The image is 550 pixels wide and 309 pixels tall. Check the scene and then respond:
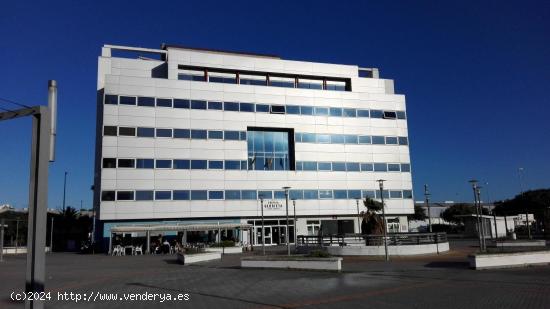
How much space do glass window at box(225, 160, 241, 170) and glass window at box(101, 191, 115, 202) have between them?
36.9 feet

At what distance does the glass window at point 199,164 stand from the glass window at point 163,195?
348cm

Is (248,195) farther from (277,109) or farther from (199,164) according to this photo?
(277,109)

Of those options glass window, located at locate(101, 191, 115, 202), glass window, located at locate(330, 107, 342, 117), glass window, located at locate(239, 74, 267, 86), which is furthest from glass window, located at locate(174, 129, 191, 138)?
glass window, located at locate(330, 107, 342, 117)

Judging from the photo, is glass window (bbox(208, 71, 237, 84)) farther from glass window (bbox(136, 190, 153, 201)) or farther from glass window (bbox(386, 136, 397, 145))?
glass window (bbox(386, 136, 397, 145))

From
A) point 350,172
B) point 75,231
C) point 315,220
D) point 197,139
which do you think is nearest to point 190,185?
point 197,139

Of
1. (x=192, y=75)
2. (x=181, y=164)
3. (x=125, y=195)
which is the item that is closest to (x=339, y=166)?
(x=181, y=164)

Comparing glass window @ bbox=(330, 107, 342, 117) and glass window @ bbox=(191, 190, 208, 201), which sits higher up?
glass window @ bbox=(330, 107, 342, 117)

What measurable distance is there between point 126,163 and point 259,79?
17579 mm

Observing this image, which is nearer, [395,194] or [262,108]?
[262,108]

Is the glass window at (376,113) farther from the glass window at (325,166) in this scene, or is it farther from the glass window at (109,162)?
the glass window at (109,162)

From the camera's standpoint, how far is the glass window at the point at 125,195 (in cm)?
4231

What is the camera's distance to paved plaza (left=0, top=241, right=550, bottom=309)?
1153 cm

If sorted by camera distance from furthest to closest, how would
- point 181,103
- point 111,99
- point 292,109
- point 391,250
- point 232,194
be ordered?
1. point 292,109
2. point 232,194
3. point 181,103
4. point 111,99
5. point 391,250

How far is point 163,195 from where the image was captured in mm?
43969
